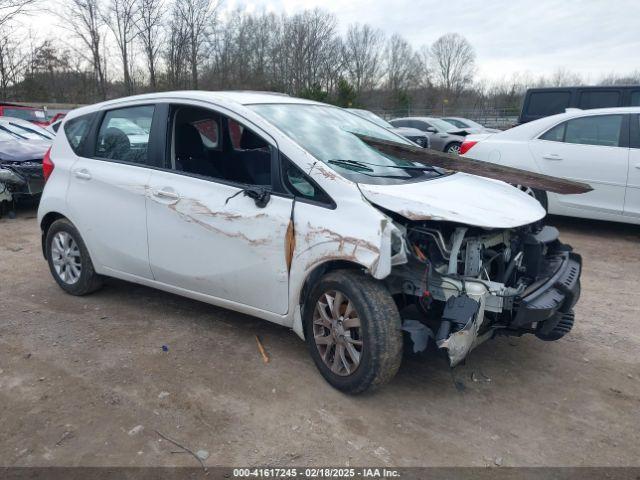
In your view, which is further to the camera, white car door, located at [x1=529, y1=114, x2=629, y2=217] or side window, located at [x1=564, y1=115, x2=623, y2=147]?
side window, located at [x1=564, y1=115, x2=623, y2=147]

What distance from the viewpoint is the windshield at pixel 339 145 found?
11.2 feet

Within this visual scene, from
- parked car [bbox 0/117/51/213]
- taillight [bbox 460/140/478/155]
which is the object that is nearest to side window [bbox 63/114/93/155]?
parked car [bbox 0/117/51/213]

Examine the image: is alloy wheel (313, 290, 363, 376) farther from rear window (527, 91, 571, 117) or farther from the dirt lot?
rear window (527, 91, 571, 117)

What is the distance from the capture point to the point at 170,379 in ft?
11.2

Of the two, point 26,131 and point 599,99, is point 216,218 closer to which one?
point 26,131

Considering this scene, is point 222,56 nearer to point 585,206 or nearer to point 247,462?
point 585,206

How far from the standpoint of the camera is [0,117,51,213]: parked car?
320 inches

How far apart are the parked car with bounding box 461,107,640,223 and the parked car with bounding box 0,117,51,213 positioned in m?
6.85

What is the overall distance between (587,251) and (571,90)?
501 centimetres

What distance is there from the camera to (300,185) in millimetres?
3324

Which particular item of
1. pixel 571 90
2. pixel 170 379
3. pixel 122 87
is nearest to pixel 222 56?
pixel 122 87

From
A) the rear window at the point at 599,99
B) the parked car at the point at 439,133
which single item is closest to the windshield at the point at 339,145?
the rear window at the point at 599,99

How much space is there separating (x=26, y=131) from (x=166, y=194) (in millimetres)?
7712

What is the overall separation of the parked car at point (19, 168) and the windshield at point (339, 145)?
5.94 metres
